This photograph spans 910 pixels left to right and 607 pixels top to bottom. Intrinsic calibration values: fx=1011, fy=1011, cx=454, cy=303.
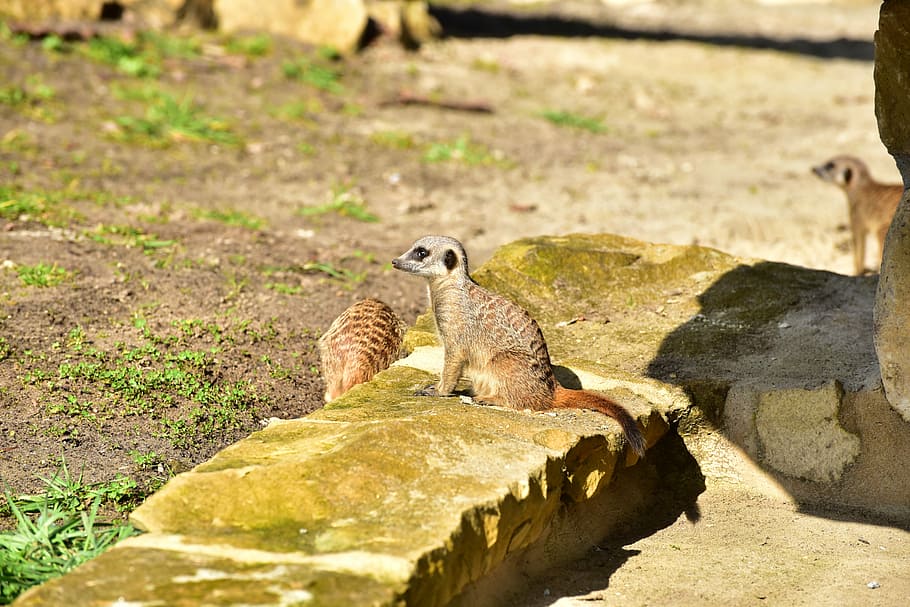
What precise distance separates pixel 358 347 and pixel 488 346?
0.72 meters

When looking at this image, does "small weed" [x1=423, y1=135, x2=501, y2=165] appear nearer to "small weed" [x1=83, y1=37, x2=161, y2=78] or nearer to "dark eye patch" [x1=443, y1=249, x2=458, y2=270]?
"small weed" [x1=83, y1=37, x2=161, y2=78]

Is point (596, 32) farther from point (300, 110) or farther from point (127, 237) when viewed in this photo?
point (127, 237)

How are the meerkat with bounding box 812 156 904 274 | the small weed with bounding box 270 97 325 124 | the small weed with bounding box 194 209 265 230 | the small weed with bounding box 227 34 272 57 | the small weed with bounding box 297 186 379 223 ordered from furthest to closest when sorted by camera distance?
the small weed with bounding box 227 34 272 57 → the small weed with bounding box 270 97 325 124 → the small weed with bounding box 297 186 379 223 → the meerkat with bounding box 812 156 904 274 → the small weed with bounding box 194 209 265 230

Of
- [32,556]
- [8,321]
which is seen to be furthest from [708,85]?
[32,556]

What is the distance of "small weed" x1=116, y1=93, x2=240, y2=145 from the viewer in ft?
26.0

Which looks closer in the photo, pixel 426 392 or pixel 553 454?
pixel 553 454

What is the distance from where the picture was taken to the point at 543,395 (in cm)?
362

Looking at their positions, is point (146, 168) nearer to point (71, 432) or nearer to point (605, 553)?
point (71, 432)

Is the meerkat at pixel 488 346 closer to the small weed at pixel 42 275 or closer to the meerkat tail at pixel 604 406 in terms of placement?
the meerkat tail at pixel 604 406

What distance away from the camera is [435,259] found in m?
3.85

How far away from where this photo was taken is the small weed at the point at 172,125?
7914 mm

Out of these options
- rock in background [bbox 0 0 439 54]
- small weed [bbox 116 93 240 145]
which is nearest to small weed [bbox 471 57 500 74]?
rock in background [bbox 0 0 439 54]

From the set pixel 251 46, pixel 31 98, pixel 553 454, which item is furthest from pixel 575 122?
pixel 553 454

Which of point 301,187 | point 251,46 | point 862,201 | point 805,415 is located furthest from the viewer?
point 251,46
